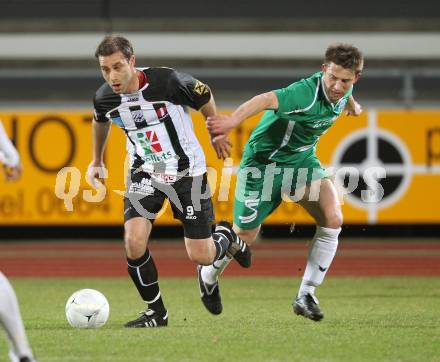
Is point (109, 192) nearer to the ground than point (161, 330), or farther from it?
nearer to the ground

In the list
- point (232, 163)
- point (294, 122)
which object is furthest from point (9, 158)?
point (232, 163)

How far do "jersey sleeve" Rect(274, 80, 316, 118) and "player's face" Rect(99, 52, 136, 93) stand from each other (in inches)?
38.7

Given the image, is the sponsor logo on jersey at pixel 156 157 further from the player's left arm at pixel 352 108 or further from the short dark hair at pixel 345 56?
the player's left arm at pixel 352 108

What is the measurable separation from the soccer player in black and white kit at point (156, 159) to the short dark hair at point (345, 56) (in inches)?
33.8

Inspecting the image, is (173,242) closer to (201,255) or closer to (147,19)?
(147,19)

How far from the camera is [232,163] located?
14.2 meters

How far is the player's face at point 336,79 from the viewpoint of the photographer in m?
6.71

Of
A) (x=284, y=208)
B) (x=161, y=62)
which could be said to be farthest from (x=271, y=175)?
(x=161, y=62)

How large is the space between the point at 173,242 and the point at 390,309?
8091mm

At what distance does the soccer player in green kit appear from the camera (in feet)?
22.1

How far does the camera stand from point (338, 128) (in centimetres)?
1458

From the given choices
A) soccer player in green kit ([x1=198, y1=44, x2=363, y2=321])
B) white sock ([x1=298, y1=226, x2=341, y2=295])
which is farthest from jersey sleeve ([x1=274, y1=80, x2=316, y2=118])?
white sock ([x1=298, y1=226, x2=341, y2=295])

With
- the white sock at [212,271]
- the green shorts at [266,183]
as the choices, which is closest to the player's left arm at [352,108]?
the green shorts at [266,183]

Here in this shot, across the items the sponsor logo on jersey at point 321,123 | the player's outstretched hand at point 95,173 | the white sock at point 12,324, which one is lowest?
the player's outstretched hand at point 95,173
